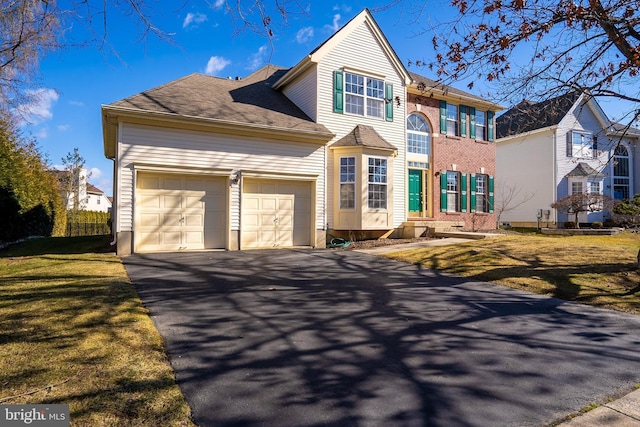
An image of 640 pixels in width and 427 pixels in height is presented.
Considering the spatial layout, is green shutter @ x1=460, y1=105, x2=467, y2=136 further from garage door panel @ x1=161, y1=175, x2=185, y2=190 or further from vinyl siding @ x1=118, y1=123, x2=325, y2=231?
garage door panel @ x1=161, y1=175, x2=185, y2=190

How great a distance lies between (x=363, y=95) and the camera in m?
14.6

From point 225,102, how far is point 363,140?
5134 mm

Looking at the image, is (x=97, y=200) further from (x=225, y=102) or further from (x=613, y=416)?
(x=613, y=416)

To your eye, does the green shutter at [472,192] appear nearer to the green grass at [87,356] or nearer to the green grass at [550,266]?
the green grass at [550,266]

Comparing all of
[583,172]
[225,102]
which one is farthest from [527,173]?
[225,102]

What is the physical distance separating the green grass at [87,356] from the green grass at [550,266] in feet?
21.8

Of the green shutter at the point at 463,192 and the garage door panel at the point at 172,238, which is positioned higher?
the green shutter at the point at 463,192

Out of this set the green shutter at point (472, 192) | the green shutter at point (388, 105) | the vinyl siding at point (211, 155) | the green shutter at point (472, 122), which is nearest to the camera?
the vinyl siding at point (211, 155)

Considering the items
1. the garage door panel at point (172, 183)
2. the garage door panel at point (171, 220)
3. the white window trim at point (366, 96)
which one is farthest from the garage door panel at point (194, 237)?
the white window trim at point (366, 96)

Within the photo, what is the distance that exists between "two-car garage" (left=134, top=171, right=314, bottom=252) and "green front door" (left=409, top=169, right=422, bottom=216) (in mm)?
5578

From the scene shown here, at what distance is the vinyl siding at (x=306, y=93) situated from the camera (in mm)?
13688

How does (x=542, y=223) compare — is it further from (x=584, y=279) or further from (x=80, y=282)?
(x=80, y=282)

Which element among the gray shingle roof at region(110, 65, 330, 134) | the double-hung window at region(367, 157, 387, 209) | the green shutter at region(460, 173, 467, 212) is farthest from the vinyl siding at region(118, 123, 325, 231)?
the green shutter at region(460, 173, 467, 212)

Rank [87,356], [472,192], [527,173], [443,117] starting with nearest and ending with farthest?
[87,356] < [443,117] < [472,192] < [527,173]
